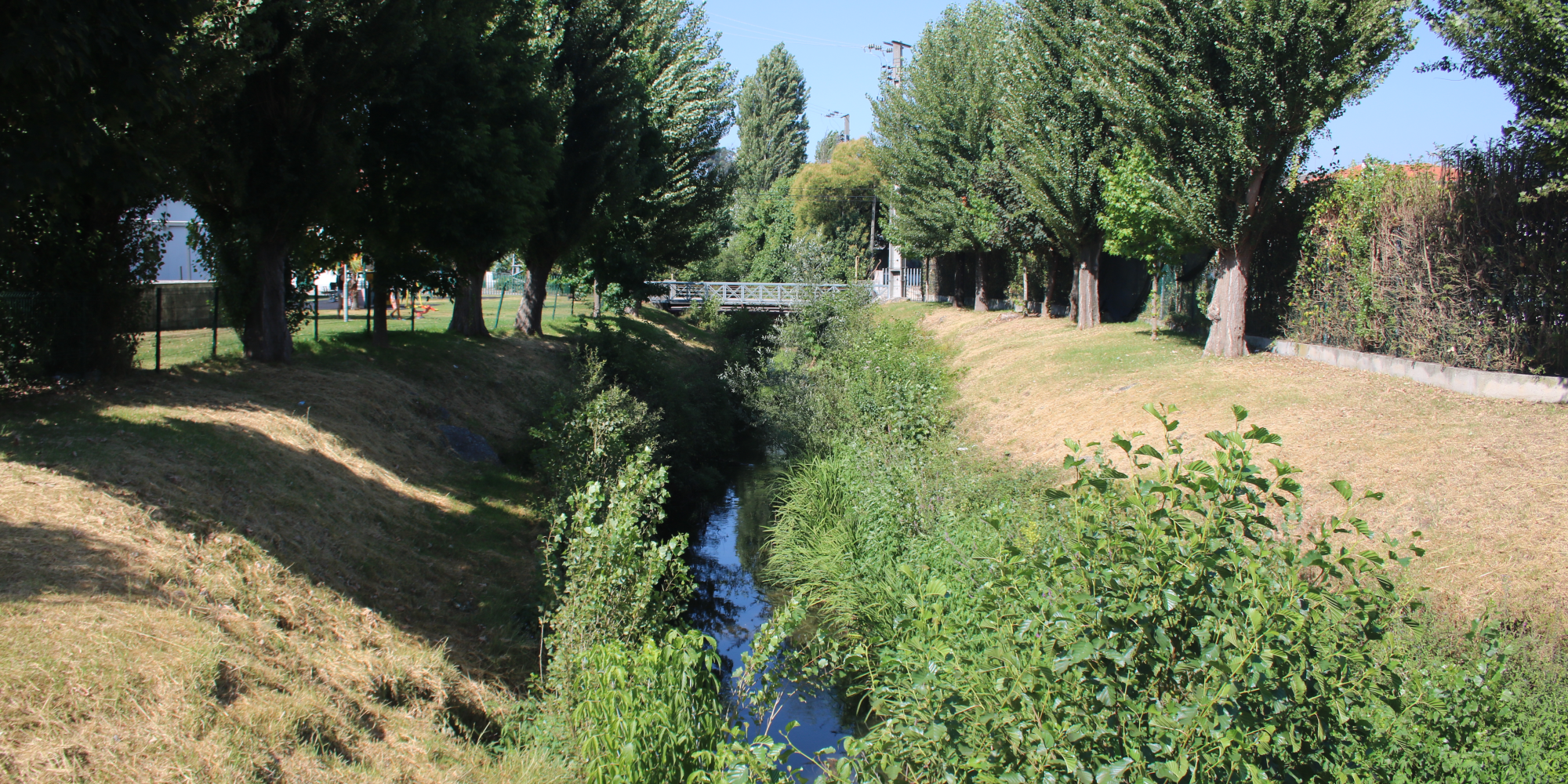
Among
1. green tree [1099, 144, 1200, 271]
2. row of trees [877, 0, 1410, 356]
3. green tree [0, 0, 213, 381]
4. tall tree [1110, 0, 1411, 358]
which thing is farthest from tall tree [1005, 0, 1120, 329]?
green tree [0, 0, 213, 381]

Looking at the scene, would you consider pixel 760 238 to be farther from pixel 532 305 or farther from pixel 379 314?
pixel 379 314

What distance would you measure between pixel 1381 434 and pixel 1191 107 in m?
6.86

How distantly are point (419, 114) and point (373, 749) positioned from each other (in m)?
11.6

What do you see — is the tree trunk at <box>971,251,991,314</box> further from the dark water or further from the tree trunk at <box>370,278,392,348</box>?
the tree trunk at <box>370,278,392,348</box>

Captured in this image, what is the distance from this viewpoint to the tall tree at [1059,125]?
21.8 metres

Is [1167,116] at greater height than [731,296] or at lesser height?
greater

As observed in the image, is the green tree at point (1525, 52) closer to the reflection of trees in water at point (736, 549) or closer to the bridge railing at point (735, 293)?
the reflection of trees in water at point (736, 549)

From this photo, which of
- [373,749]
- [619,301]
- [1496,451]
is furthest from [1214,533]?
[619,301]

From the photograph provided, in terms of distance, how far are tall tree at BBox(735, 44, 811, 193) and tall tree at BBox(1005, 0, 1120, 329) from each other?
47212mm

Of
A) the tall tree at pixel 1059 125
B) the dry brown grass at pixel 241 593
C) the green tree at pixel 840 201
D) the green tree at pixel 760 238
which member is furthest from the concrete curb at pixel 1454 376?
the green tree at pixel 760 238

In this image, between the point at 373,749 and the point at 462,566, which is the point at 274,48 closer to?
the point at 462,566

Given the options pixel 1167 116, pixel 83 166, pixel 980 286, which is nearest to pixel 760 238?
pixel 980 286

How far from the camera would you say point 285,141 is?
13.0m

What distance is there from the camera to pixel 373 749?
267 inches
